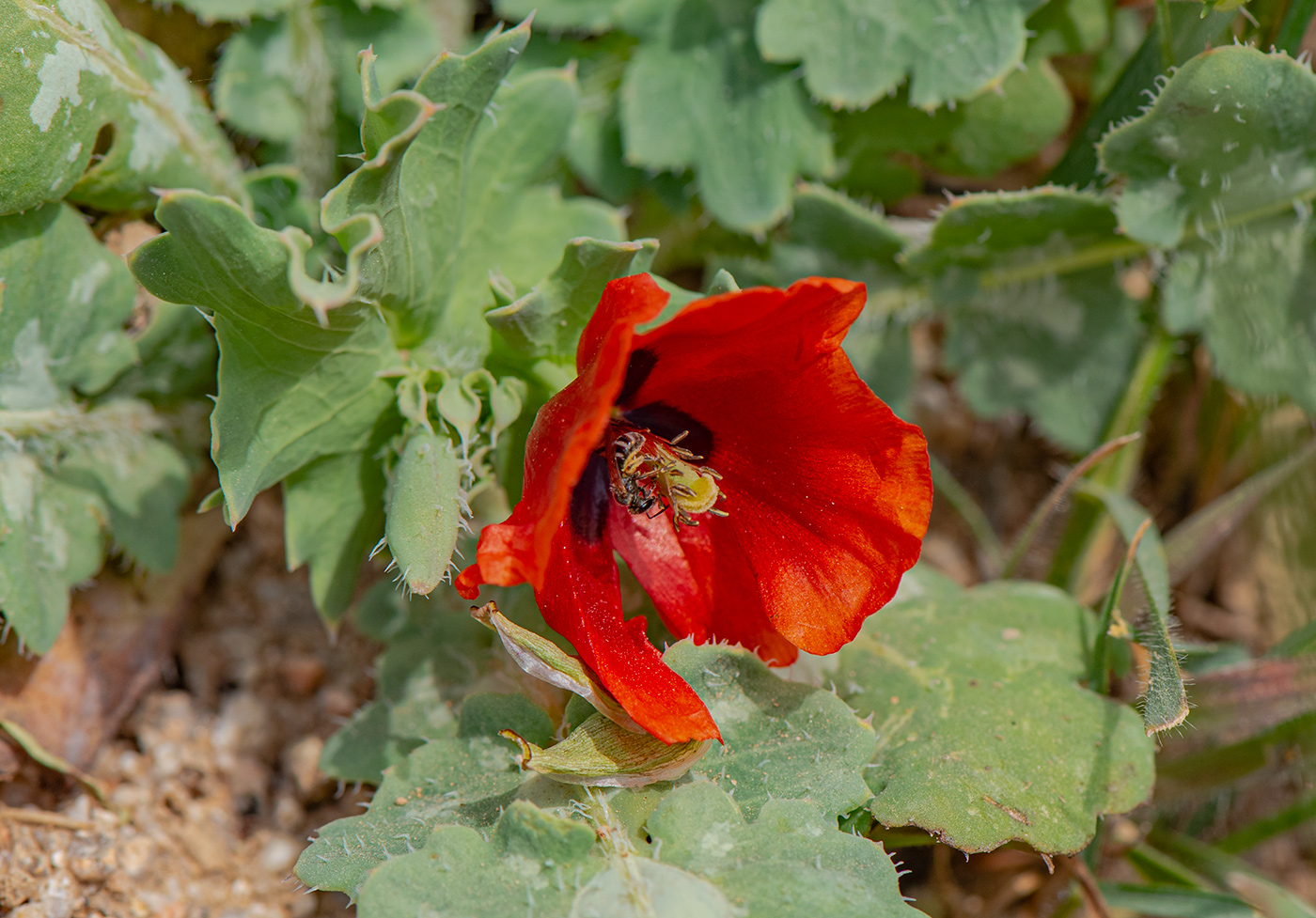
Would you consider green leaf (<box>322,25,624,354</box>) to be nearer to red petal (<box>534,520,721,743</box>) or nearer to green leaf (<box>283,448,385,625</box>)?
green leaf (<box>283,448,385,625</box>)

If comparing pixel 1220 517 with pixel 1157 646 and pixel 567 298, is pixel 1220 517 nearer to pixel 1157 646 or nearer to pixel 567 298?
pixel 1157 646

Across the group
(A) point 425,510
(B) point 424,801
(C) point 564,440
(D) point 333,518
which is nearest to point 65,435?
A: (D) point 333,518

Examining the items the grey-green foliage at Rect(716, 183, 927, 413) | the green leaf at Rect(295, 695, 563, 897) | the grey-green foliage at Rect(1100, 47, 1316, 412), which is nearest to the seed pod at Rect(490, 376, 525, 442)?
the green leaf at Rect(295, 695, 563, 897)

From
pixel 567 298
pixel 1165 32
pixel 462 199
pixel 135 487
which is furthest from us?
pixel 135 487

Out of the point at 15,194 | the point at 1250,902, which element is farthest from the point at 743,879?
the point at 15,194

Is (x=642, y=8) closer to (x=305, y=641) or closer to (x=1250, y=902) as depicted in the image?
(x=305, y=641)
